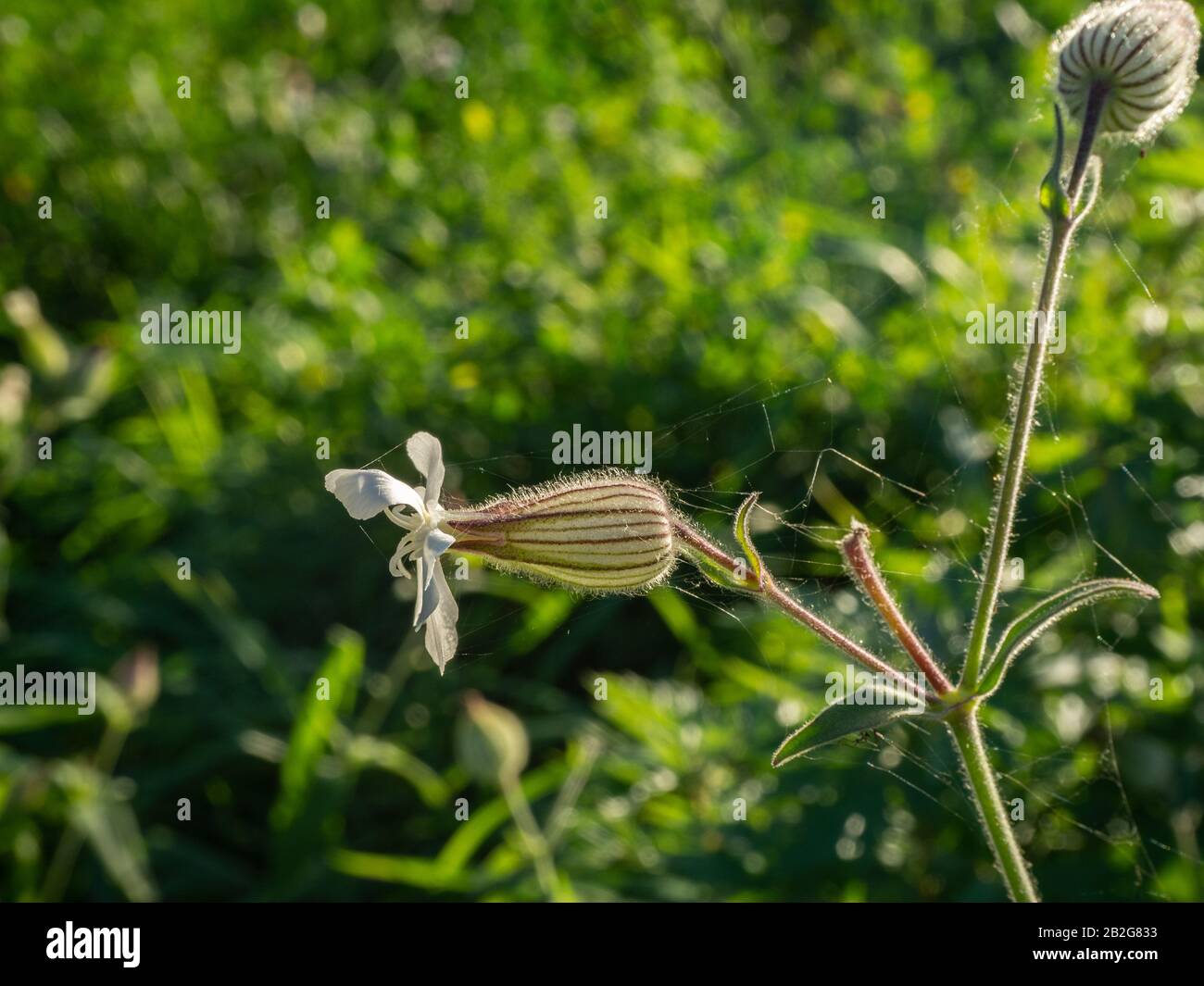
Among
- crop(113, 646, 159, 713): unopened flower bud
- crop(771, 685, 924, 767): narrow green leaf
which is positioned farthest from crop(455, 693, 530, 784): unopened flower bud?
crop(771, 685, 924, 767): narrow green leaf

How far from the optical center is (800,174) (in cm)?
241

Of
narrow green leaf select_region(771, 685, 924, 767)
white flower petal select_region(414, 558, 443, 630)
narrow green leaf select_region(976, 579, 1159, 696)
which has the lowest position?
narrow green leaf select_region(771, 685, 924, 767)

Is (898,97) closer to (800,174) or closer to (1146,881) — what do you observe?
(800,174)

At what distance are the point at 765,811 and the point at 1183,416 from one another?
0.73 m

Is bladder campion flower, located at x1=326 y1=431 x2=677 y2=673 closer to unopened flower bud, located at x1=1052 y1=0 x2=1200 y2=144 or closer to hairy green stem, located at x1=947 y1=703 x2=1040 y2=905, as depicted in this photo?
hairy green stem, located at x1=947 y1=703 x2=1040 y2=905

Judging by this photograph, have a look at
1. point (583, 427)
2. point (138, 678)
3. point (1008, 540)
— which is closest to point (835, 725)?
point (1008, 540)

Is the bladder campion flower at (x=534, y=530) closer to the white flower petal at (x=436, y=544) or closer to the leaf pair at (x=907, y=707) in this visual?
the white flower petal at (x=436, y=544)

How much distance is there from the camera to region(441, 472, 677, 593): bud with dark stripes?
863 millimetres

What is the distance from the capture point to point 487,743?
1.61 meters

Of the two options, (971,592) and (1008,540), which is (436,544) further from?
(971,592)

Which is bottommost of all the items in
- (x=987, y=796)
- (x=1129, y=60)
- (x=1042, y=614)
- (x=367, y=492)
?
(x=987, y=796)

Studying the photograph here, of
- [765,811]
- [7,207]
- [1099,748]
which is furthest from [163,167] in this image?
[1099,748]

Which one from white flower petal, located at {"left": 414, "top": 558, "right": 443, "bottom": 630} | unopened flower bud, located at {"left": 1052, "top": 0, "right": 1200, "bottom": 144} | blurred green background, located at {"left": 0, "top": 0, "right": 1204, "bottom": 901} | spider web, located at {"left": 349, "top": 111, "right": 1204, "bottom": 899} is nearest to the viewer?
white flower petal, located at {"left": 414, "top": 558, "right": 443, "bottom": 630}

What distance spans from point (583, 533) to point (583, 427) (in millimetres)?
1313
